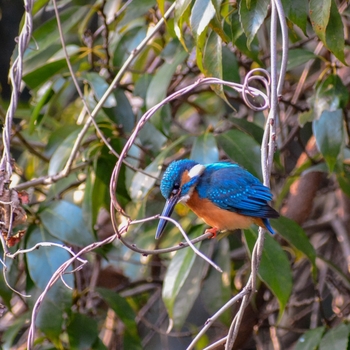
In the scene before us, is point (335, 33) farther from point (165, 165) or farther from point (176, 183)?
point (165, 165)

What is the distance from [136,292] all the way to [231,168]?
1647 millimetres

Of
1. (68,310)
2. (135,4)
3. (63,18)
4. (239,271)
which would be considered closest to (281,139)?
(239,271)

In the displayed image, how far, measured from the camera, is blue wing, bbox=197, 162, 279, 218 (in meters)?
2.33

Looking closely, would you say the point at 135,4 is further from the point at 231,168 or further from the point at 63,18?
the point at 231,168

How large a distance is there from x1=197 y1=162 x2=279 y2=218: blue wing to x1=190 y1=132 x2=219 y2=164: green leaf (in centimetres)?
12

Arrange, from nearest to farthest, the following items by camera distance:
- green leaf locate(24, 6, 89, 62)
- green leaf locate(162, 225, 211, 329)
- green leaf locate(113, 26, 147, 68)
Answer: green leaf locate(162, 225, 211, 329)
green leaf locate(24, 6, 89, 62)
green leaf locate(113, 26, 147, 68)

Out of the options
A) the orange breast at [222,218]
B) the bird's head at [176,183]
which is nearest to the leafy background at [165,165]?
the orange breast at [222,218]

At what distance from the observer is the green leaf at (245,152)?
2.70 metres

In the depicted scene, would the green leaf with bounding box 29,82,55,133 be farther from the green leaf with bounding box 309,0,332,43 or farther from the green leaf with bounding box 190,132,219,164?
the green leaf with bounding box 309,0,332,43

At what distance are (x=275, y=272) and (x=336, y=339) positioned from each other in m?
0.50

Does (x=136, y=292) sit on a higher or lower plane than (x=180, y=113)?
lower

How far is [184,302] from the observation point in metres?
2.87

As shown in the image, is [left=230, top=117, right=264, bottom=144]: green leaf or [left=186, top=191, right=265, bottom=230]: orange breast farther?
[left=230, top=117, right=264, bottom=144]: green leaf

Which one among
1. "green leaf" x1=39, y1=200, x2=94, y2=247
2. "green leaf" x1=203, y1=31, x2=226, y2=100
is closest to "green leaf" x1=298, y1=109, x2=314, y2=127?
"green leaf" x1=203, y1=31, x2=226, y2=100
